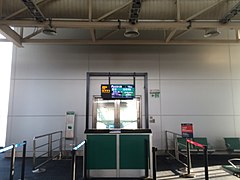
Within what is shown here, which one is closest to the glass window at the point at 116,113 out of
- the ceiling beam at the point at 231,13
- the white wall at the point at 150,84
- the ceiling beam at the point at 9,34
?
the white wall at the point at 150,84

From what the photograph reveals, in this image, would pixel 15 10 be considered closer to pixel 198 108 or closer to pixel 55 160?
pixel 55 160

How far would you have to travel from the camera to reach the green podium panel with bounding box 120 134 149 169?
4.32m

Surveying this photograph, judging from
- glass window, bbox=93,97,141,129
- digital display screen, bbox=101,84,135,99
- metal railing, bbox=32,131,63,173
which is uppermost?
digital display screen, bbox=101,84,135,99

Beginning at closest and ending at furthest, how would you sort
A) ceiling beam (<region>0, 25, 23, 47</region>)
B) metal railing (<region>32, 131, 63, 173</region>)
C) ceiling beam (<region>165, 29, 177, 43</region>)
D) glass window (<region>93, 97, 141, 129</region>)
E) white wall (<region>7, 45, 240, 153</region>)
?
ceiling beam (<region>0, 25, 23, 47</region>), ceiling beam (<region>165, 29, 177, 43</region>), metal railing (<region>32, 131, 63, 173</region>), white wall (<region>7, 45, 240, 153</region>), glass window (<region>93, 97, 141, 129</region>)

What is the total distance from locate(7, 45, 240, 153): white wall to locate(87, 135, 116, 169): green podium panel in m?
2.50

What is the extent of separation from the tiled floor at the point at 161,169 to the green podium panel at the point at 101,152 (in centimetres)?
52

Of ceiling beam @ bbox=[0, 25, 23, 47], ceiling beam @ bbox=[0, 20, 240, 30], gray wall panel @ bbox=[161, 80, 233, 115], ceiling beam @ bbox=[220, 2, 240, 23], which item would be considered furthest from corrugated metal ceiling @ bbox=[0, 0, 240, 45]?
gray wall panel @ bbox=[161, 80, 233, 115]

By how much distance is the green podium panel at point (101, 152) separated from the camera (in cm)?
431

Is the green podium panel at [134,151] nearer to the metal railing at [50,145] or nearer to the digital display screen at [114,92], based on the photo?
the digital display screen at [114,92]

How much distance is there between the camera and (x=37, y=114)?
22.2 ft

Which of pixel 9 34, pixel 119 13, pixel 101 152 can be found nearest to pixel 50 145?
pixel 101 152

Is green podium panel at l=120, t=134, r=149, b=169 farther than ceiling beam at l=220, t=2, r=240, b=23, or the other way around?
green podium panel at l=120, t=134, r=149, b=169

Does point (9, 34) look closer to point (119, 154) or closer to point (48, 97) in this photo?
point (48, 97)

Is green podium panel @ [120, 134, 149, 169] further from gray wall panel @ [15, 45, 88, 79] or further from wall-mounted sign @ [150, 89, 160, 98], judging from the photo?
gray wall panel @ [15, 45, 88, 79]
